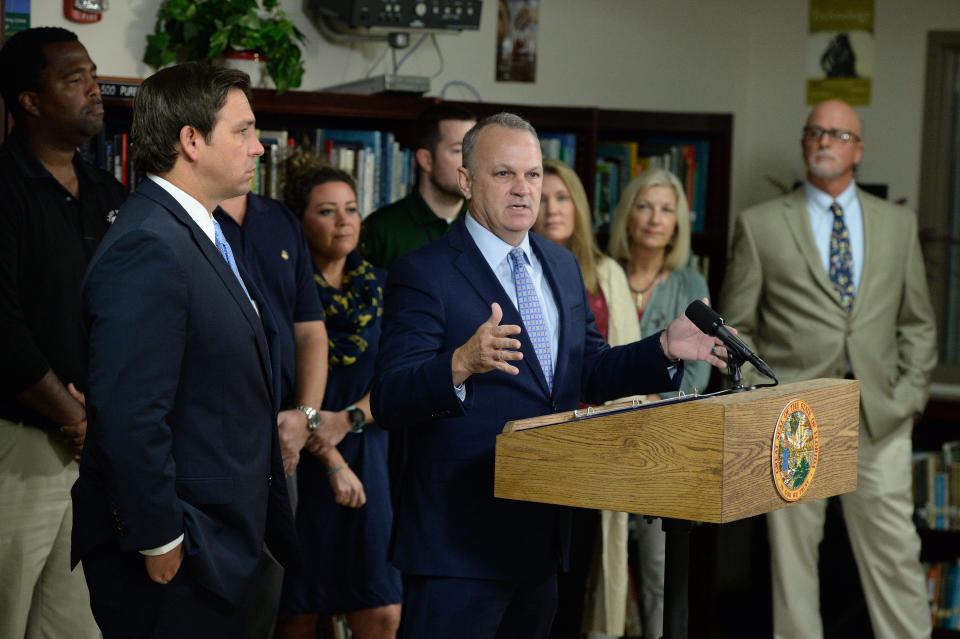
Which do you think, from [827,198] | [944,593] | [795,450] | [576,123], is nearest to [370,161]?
[576,123]

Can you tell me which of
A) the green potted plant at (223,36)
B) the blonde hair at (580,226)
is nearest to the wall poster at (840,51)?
the blonde hair at (580,226)

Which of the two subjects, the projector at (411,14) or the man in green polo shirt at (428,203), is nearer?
the man in green polo shirt at (428,203)

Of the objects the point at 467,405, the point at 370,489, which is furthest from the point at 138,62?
the point at 467,405

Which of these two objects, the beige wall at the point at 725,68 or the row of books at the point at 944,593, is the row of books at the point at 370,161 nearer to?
the beige wall at the point at 725,68

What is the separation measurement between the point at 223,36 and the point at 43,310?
1277 mm

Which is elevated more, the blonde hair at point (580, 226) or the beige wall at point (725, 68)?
the beige wall at point (725, 68)

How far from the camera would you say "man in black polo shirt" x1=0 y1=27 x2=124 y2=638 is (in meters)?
2.99

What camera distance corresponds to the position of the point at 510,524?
2516 mm

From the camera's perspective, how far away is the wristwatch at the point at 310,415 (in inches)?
130

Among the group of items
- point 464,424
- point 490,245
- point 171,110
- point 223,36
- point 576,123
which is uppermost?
point 223,36

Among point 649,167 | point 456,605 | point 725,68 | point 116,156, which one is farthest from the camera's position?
point 725,68

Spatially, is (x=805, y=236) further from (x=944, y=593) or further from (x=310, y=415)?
(x=310, y=415)

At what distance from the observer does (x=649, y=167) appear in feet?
16.3

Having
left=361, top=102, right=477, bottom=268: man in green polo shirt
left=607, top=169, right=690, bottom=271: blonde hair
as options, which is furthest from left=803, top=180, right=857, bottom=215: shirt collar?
left=361, top=102, right=477, bottom=268: man in green polo shirt
